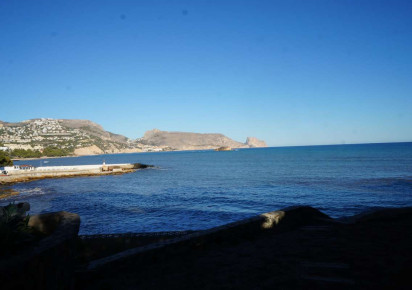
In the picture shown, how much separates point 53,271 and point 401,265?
6.12 meters

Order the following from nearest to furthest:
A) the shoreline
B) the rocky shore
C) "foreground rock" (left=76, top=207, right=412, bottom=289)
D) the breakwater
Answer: the rocky shore, "foreground rock" (left=76, top=207, right=412, bottom=289), the shoreline, the breakwater

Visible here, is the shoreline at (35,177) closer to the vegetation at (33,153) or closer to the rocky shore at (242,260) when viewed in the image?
the rocky shore at (242,260)

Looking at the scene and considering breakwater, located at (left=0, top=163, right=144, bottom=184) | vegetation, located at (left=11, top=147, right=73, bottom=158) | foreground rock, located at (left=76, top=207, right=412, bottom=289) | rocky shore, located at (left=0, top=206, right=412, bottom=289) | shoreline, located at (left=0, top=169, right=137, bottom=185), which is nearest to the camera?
rocky shore, located at (left=0, top=206, right=412, bottom=289)

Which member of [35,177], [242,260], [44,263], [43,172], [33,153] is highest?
[44,263]

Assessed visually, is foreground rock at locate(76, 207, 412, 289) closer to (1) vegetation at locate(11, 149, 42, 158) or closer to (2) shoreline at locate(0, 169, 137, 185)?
(2) shoreline at locate(0, 169, 137, 185)

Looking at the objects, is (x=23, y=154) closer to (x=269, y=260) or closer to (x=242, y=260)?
(x=242, y=260)

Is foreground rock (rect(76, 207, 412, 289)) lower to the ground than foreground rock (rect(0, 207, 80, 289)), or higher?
lower

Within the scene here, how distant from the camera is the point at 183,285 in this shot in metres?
5.11

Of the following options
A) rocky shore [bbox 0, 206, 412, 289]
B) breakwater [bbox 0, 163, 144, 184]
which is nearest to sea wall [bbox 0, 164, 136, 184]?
breakwater [bbox 0, 163, 144, 184]

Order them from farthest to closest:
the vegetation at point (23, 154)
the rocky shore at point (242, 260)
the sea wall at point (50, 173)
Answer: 1. the vegetation at point (23, 154)
2. the sea wall at point (50, 173)
3. the rocky shore at point (242, 260)

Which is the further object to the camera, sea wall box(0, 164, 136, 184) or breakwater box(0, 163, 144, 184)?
breakwater box(0, 163, 144, 184)

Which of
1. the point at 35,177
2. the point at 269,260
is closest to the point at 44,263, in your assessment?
the point at 269,260

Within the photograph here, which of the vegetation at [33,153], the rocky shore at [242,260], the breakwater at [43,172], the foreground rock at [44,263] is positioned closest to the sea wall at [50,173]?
the breakwater at [43,172]

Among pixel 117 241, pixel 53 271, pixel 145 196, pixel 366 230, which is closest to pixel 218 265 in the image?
pixel 53 271
